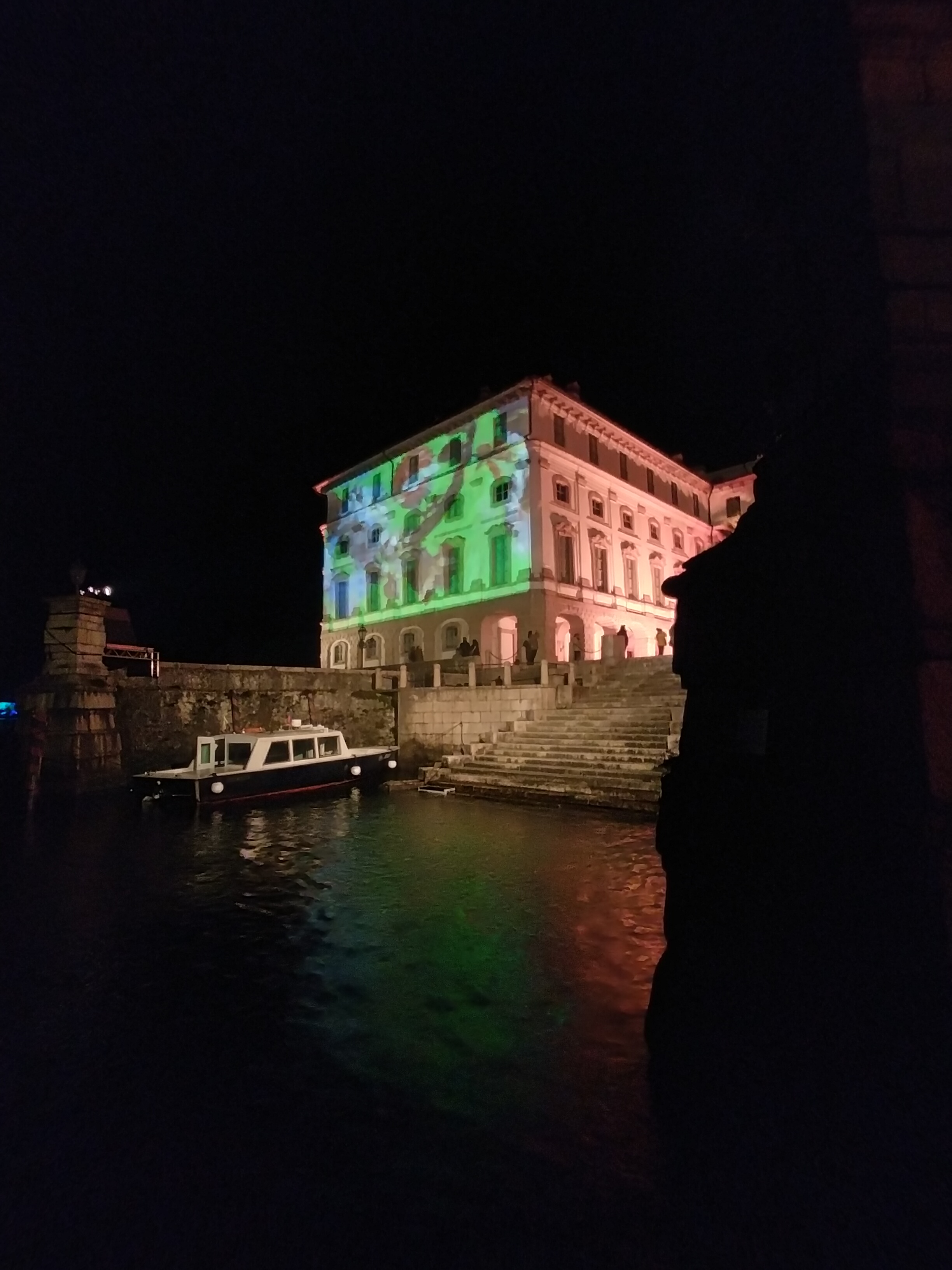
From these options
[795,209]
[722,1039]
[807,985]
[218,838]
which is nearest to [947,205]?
[795,209]

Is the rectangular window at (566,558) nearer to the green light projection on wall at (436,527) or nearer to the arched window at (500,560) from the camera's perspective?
the green light projection on wall at (436,527)

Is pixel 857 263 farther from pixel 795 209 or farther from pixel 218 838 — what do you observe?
pixel 218 838

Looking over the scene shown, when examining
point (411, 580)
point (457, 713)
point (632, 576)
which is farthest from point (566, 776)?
point (632, 576)

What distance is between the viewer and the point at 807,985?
2477 millimetres

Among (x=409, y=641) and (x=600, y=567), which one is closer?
(x=600, y=567)

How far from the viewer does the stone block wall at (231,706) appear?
17344 mm

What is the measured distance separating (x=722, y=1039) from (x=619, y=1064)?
1.17 m

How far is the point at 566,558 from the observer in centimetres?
2827

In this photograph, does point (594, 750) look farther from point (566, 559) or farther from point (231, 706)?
point (566, 559)

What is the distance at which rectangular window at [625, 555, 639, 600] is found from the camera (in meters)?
32.2

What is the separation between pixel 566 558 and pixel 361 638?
12325 mm

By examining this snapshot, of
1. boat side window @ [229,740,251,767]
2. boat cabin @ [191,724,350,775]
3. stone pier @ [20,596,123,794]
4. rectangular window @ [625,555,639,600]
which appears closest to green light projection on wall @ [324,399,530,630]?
rectangular window @ [625,555,639,600]

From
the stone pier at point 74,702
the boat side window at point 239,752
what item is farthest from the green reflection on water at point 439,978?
the stone pier at point 74,702

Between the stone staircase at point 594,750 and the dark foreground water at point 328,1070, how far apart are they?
6068mm
